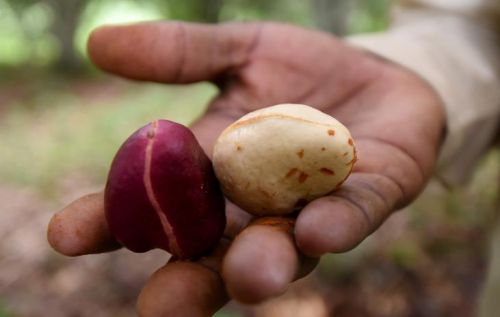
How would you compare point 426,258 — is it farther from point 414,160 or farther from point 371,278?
point 414,160

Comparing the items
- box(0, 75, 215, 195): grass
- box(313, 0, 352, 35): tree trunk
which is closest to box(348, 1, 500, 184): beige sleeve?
box(313, 0, 352, 35): tree trunk

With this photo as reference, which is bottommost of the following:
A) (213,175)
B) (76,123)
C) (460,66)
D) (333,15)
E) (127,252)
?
(76,123)

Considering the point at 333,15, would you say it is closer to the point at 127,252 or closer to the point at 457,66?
the point at 457,66

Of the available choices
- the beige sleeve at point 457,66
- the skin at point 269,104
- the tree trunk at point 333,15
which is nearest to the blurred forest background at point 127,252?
the tree trunk at point 333,15

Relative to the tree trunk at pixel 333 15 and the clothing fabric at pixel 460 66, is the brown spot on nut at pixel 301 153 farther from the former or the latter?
the tree trunk at pixel 333 15

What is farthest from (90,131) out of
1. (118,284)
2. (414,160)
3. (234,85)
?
(414,160)

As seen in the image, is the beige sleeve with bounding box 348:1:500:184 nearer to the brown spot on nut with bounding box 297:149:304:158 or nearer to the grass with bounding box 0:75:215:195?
the brown spot on nut with bounding box 297:149:304:158

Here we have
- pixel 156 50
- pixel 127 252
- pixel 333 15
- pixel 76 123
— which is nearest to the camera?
pixel 156 50

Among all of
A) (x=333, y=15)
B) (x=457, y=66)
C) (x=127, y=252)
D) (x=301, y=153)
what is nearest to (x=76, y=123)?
(x=127, y=252)
